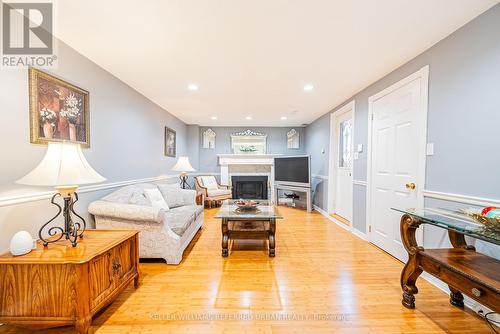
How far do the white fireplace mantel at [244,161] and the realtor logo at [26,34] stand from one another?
4585mm

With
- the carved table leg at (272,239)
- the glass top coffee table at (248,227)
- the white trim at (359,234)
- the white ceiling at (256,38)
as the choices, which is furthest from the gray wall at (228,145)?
the carved table leg at (272,239)

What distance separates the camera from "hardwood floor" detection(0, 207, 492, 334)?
1.51 metres

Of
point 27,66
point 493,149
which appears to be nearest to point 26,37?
point 27,66

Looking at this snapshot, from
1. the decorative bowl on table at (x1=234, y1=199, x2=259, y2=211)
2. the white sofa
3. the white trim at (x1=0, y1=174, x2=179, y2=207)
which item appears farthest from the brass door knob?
the white trim at (x1=0, y1=174, x2=179, y2=207)

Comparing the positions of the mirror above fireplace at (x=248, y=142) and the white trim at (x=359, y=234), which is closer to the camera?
the white trim at (x=359, y=234)

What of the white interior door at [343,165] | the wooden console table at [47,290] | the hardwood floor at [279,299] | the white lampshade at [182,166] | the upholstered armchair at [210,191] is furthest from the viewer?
the upholstered armchair at [210,191]

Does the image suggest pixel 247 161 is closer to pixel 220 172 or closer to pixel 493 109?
pixel 220 172

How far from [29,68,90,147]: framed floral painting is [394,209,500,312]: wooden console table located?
320 cm

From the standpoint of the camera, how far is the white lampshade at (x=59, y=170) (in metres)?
1.39

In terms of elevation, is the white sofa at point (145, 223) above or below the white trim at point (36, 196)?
below

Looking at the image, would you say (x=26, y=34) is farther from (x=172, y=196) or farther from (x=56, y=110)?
(x=172, y=196)

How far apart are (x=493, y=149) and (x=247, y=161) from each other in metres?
5.06

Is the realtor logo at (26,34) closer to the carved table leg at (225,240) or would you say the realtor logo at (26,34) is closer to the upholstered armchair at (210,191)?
the carved table leg at (225,240)

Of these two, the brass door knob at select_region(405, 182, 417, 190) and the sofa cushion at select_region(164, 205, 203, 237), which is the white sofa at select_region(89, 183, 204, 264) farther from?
the brass door knob at select_region(405, 182, 417, 190)
